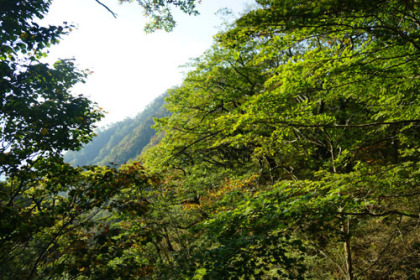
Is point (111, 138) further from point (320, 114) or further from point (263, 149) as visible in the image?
point (320, 114)

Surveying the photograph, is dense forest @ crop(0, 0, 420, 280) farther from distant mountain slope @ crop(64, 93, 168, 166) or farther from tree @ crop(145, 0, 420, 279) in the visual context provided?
distant mountain slope @ crop(64, 93, 168, 166)

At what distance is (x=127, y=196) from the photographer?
5.93 metres

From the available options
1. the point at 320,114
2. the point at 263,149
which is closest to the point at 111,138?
the point at 263,149

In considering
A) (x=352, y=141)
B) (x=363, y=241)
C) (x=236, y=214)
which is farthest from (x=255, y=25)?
(x=363, y=241)

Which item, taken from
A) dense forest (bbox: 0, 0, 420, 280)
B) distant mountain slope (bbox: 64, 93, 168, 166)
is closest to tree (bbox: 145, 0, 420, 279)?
dense forest (bbox: 0, 0, 420, 280)

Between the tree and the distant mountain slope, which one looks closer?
the tree

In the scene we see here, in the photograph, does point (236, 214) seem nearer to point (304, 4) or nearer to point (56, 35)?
point (304, 4)

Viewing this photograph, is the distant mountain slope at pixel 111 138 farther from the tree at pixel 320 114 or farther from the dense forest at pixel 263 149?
the dense forest at pixel 263 149

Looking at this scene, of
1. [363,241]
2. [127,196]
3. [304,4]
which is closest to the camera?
[304,4]

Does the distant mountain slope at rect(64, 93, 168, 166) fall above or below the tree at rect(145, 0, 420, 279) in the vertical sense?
above

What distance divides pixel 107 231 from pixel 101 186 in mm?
1009

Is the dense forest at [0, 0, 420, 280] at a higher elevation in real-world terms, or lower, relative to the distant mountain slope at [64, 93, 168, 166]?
lower

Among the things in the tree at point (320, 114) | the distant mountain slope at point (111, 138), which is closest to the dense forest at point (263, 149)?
the tree at point (320, 114)

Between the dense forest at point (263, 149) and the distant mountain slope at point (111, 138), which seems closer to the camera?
the dense forest at point (263, 149)
